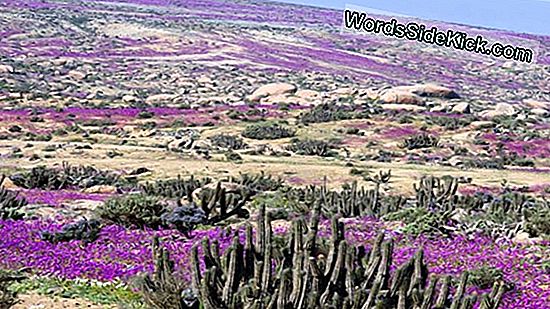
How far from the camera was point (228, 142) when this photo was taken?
104 ft

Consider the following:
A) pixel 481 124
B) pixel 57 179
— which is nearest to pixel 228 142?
pixel 481 124

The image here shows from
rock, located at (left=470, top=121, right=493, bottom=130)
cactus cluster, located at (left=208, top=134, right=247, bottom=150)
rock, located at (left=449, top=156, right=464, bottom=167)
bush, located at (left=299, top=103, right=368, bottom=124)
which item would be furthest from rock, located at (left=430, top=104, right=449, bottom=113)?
cactus cluster, located at (left=208, top=134, right=247, bottom=150)

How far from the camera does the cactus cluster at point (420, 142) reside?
3144 cm

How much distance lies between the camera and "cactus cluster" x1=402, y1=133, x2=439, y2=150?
103 feet

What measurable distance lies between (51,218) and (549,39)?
103m

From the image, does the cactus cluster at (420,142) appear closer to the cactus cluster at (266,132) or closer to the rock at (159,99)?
the cactus cluster at (266,132)

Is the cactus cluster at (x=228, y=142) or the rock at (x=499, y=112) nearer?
the cactus cluster at (x=228, y=142)

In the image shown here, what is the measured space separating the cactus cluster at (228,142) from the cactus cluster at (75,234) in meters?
19.2

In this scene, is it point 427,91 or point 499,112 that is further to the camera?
point 427,91

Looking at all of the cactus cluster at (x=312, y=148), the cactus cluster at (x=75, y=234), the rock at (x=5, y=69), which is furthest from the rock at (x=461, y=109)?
the cactus cluster at (x=75, y=234)

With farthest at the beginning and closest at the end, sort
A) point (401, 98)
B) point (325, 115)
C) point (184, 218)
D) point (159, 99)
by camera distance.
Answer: point (159, 99) → point (401, 98) → point (325, 115) → point (184, 218)

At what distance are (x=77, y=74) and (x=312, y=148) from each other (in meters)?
35.8

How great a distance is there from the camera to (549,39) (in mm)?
107312

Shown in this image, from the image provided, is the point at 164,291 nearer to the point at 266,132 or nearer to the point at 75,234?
the point at 75,234
